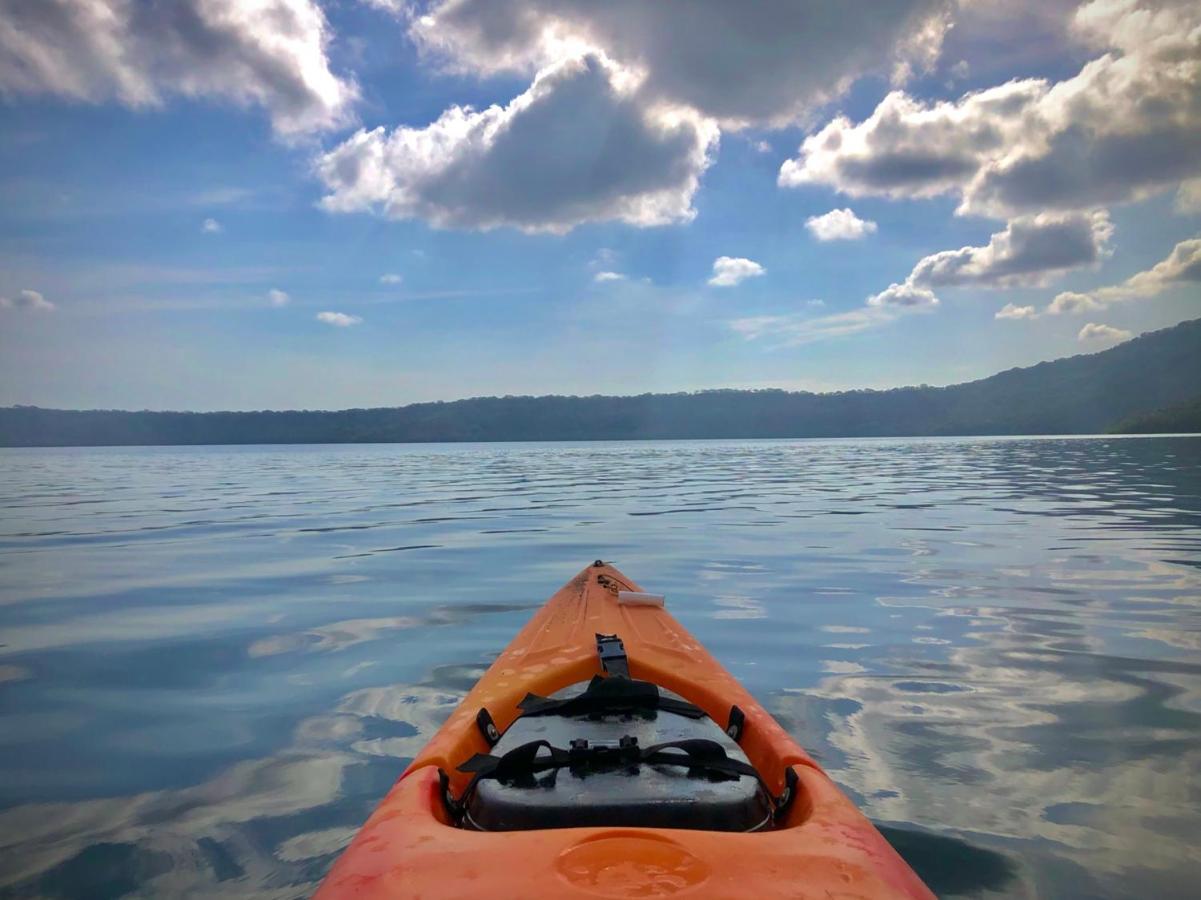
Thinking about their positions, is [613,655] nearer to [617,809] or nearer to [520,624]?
[617,809]

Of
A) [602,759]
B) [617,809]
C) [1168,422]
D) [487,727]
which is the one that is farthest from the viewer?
[1168,422]

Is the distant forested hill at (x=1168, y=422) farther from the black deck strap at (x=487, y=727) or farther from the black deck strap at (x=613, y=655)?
the black deck strap at (x=487, y=727)

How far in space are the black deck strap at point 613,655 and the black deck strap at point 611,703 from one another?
506 mm

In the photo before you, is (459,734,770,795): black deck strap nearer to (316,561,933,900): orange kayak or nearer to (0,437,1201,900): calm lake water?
(316,561,933,900): orange kayak

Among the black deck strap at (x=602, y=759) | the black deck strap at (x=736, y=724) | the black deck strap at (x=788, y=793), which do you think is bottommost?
the black deck strap at (x=736, y=724)

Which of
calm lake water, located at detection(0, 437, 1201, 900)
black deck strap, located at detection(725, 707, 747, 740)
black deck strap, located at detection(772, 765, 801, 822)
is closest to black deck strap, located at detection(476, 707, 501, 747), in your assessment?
calm lake water, located at detection(0, 437, 1201, 900)

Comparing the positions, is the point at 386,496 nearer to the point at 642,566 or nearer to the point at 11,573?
the point at 11,573

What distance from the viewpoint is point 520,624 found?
6.84 m

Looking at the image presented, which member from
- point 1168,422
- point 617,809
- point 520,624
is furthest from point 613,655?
point 1168,422

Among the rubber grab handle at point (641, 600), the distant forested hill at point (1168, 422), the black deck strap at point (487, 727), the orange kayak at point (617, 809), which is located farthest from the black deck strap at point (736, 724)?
the distant forested hill at point (1168, 422)

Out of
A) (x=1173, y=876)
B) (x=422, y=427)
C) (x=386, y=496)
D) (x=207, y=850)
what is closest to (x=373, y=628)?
(x=207, y=850)

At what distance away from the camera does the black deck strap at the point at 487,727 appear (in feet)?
10.2

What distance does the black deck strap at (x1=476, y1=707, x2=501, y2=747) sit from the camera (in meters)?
3.11

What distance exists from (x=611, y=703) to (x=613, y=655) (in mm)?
766
